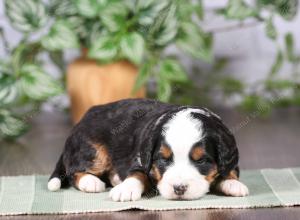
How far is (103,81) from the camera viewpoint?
411 centimetres

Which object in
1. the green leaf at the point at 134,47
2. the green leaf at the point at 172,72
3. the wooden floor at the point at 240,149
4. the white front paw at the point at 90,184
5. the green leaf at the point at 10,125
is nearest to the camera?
the wooden floor at the point at 240,149

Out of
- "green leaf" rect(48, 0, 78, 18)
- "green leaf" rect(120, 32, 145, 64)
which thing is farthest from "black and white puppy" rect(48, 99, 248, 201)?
"green leaf" rect(48, 0, 78, 18)

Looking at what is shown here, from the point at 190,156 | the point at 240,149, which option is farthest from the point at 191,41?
the point at 190,156

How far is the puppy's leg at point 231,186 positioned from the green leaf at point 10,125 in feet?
5.01

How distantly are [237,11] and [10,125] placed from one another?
1380 millimetres

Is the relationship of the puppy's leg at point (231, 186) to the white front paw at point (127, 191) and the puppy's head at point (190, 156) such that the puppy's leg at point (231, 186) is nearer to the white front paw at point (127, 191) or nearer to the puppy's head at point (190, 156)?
the puppy's head at point (190, 156)

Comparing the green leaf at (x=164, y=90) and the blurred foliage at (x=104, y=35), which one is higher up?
the blurred foliage at (x=104, y=35)

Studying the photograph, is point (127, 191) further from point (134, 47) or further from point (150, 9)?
point (150, 9)

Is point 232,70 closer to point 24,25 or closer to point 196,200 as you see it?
point 24,25

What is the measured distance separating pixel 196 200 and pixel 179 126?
0.27 m

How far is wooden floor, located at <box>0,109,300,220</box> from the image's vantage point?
7.92 ft

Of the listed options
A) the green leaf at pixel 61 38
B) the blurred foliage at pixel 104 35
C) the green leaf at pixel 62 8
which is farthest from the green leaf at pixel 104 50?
the green leaf at pixel 62 8

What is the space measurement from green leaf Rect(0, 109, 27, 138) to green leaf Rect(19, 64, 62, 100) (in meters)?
0.16

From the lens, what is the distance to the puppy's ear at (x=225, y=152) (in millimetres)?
2508
